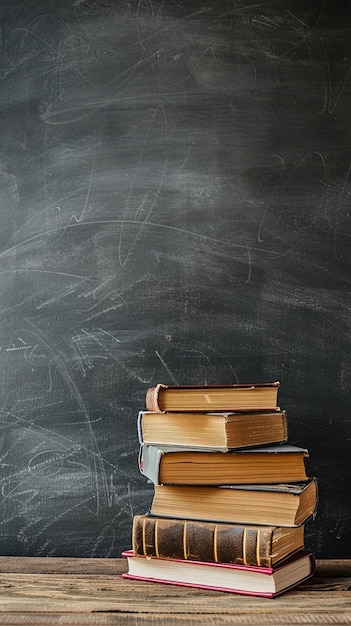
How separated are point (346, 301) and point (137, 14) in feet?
3.08

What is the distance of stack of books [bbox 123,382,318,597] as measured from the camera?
153cm

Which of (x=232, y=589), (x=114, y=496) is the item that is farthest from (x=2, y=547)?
(x=232, y=589)

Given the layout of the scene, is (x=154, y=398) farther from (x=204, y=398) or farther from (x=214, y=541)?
(x=214, y=541)

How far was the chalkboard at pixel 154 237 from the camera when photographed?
195 cm

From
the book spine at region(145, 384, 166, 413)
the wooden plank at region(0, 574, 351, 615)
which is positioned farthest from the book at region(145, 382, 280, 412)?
the wooden plank at region(0, 574, 351, 615)

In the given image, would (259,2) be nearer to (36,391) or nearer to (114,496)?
(36,391)

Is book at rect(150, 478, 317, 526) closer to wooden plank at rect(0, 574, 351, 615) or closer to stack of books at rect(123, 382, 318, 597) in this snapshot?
stack of books at rect(123, 382, 318, 597)

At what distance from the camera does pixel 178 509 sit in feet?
5.37

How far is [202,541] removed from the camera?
1569 mm

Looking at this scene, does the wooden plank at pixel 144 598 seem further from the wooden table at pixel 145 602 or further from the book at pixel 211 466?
the book at pixel 211 466

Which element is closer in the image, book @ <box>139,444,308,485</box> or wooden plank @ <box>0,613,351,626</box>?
wooden plank @ <box>0,613,351,626</box>

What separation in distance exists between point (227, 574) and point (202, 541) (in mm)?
80

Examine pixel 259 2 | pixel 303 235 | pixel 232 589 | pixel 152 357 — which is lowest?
pixel 232 589

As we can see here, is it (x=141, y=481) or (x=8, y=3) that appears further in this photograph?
(x=8, y=3)
